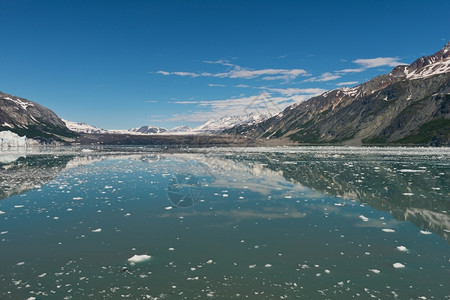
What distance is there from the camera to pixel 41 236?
14281 mm

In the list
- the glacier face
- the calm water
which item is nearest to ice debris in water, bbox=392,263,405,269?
the calm water

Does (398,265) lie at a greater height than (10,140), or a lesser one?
lesser

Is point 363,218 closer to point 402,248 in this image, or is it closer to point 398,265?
point 402,248

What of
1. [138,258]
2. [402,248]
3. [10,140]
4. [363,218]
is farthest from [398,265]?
[10,140]

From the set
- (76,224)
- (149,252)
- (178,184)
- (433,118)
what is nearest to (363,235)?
(149,252)

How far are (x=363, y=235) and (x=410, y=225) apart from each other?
367 cm

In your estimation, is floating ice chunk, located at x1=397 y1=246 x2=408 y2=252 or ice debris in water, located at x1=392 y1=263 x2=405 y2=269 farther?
floating ice chunk, located at x1=397 y1=246 x2=408 y2=252

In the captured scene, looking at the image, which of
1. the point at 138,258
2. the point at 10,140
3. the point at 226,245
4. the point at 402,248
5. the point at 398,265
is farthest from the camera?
the point at 10,140

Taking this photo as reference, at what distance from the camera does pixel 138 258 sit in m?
11.5

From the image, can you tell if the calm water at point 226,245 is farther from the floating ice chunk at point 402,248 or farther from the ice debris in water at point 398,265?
the floating ice chunk at point 402,248

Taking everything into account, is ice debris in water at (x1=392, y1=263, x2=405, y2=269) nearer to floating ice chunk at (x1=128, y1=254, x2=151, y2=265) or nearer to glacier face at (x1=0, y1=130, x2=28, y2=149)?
floating ice chunk at (x1=128, y1=254, x2=151, y2=265)

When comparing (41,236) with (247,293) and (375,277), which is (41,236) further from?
(375,277)

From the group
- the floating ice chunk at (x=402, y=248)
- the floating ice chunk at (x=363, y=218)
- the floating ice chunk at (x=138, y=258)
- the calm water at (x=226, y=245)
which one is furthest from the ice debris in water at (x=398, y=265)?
the floating ice chunk at (x=138, y=258)

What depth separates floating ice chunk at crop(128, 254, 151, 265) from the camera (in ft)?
37.1
